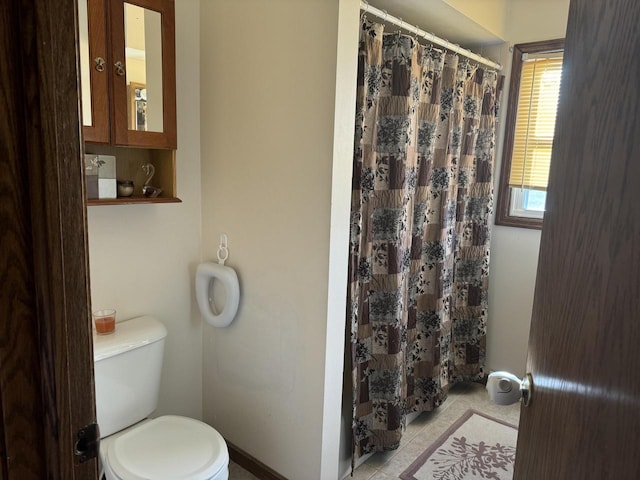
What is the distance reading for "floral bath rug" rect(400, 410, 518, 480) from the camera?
6.86 ft

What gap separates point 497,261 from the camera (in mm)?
2863

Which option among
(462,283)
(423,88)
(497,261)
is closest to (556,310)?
(423,88)

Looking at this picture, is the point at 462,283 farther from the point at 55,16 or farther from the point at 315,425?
the point at 55,16

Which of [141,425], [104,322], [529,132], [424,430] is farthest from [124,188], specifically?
[529,132]

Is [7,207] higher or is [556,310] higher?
[7,207]

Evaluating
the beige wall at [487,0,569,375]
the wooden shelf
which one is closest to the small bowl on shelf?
the wooden shelf

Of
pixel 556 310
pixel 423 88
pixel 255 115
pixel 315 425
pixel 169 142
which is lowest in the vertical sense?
pixel 315 425

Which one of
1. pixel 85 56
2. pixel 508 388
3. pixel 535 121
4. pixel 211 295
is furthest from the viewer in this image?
pixel 535 121

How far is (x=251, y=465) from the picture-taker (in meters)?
2.03

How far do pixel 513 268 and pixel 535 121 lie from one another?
0.90 metres

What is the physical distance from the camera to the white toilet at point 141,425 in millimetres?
1481

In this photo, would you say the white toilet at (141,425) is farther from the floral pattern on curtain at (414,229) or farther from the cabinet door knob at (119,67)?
the cabinet door knob at (119,67)

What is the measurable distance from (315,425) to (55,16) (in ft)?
5.36

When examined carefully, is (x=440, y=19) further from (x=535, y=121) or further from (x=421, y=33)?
(x=535, y=121)
